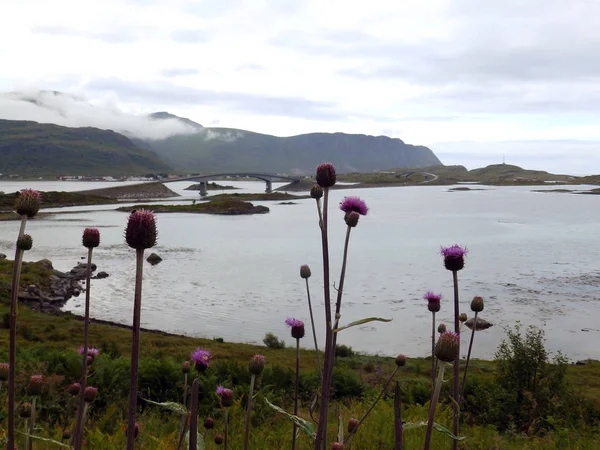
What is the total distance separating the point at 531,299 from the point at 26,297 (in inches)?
1180

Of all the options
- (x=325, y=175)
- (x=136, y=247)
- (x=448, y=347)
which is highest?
(x=325, y=175)

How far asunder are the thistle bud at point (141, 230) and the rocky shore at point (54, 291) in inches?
1212

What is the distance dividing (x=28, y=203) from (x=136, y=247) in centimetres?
95

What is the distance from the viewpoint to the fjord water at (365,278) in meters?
26.6

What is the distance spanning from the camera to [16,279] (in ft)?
6.19

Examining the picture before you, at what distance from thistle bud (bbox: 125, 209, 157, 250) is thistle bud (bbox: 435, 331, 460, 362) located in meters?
1.16

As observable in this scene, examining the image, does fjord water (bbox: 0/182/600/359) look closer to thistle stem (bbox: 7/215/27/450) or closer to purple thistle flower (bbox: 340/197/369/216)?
purple thistle flower (bbox: 340/197/369/216)

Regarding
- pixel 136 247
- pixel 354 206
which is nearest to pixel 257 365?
pixel 354 206

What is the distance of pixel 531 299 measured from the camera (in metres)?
31.1

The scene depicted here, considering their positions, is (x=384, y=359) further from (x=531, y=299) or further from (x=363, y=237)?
(x=363, y=237)

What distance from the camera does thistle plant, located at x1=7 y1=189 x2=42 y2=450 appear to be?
6.29ft

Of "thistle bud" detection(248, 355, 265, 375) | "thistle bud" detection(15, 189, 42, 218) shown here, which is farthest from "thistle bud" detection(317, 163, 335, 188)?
"thistle bud" detection(15, 189, 42, 218)

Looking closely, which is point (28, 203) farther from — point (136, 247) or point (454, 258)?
point (454, 258)

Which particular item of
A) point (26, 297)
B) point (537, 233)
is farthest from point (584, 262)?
point (26, 297)
